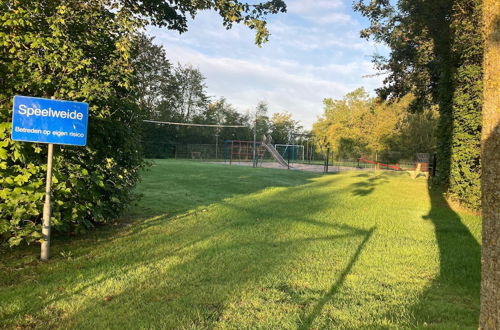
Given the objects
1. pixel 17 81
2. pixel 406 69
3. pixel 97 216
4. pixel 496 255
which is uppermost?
pixel 406 69

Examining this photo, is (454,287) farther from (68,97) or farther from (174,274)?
(68,97)

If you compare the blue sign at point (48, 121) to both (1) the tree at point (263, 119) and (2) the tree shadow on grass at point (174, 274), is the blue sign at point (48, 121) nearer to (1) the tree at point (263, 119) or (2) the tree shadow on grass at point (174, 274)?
(2) the tree shadow on grass at point (174, 274)

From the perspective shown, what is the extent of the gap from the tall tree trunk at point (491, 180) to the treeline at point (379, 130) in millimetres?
32445

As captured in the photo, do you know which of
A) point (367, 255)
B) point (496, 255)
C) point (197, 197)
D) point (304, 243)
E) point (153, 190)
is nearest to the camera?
point (496, 255)

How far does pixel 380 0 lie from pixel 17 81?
1485 centimetres

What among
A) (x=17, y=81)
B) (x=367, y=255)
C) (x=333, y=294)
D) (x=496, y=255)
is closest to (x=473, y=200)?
(x=367, y=255)

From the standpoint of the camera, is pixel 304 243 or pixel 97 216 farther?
pixel 304 243

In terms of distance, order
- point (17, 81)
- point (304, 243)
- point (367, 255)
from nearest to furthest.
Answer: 1. point (17, 81)
2. point (367, 255)
3. point (304, 243)

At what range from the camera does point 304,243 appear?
5.58m

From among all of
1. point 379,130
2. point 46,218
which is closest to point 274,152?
point 379,130

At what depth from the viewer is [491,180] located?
86.6 inches

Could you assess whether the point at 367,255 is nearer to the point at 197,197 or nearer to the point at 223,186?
the point at 197,197

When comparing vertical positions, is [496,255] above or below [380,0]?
below

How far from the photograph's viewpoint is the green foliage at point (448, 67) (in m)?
8.41
